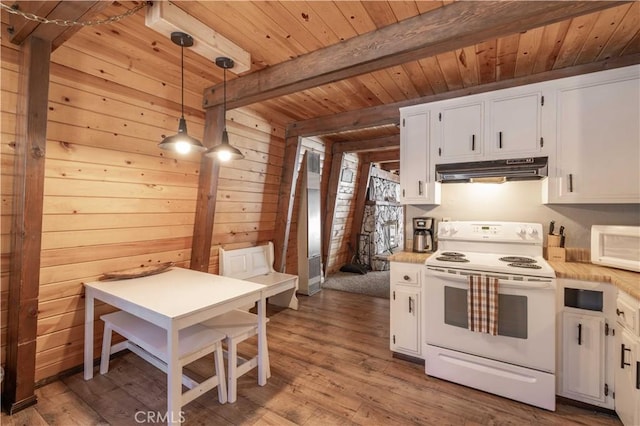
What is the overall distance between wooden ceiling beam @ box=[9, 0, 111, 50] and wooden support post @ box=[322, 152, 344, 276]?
3970 millimetres

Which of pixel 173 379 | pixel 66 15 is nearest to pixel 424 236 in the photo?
pixel 173 379

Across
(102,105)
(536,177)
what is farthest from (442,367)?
(102,105)

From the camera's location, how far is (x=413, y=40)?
68.9 inches

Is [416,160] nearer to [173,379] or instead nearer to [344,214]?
[173,379]

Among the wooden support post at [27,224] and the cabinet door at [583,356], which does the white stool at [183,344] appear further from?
the cabinet door at [583,356]

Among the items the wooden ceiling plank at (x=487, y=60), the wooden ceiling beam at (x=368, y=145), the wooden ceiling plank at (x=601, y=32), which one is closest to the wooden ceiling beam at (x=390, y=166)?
the wooden ceiling beam at (x=368, y=145)

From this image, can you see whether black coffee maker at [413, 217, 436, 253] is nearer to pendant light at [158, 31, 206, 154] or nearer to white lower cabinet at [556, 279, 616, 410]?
white lower cabinet at [556, 279, 616, 410]

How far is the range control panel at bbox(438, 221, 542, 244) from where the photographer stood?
8.08 ft

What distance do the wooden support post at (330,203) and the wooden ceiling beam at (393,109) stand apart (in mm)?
1423

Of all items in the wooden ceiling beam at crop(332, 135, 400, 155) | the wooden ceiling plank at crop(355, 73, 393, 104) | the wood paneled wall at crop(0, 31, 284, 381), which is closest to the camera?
the wood paneled wall at crop(0, 31, 284, 381)

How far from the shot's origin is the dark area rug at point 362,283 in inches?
185

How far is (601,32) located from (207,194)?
335cm

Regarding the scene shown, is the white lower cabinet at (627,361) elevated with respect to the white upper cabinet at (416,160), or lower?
lower

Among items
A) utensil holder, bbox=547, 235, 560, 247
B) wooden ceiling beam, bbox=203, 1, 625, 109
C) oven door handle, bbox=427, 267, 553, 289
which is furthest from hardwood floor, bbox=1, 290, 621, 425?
wooden ceiling beam, bbox=203, 1, 625, 109
